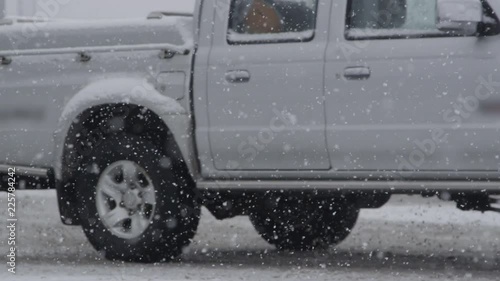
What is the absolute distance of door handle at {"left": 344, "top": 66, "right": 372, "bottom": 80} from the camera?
8688 mm

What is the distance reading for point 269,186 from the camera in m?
9.11

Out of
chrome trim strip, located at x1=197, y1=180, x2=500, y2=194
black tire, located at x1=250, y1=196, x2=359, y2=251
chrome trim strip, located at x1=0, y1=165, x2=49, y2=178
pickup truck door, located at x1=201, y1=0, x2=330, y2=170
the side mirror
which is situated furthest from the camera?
black tire, located at x1=250, y1=196, x2=359, y2=251

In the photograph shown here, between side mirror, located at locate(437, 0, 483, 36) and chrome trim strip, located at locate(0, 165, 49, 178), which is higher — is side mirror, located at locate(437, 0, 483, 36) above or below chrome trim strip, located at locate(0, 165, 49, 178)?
above

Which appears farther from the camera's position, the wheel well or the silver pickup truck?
the wheel well

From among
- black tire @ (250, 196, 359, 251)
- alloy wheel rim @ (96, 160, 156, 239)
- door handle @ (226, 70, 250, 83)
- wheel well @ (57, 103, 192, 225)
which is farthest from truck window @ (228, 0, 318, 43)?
black tire @ (250, 196, 359, 251)

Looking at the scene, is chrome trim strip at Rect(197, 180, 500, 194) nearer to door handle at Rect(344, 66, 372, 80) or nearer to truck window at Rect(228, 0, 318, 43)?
door handle at Rect(344, 66, 372, 80)

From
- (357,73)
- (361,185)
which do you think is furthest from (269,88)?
A: (361,185)

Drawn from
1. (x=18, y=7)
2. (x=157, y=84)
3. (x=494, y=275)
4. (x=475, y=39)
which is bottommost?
(x=18, y=7)

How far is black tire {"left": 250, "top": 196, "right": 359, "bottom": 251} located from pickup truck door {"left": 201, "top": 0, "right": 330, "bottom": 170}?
4.29ft

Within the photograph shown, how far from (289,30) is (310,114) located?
0.56m

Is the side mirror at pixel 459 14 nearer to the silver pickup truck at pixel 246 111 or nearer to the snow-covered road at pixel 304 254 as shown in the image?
the silver pickup truck at pixel 246 111

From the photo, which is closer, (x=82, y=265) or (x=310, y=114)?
(x=310, y=114)

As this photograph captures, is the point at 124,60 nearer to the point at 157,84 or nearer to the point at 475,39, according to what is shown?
the point at 157,84

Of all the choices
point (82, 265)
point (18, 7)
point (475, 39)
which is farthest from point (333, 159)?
point (18, 7)
